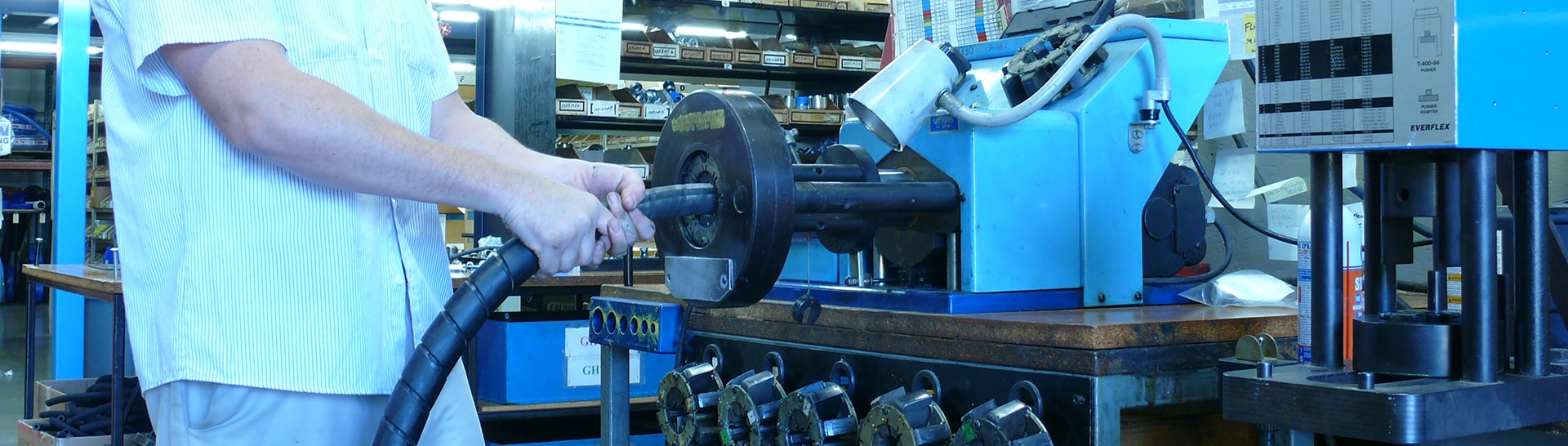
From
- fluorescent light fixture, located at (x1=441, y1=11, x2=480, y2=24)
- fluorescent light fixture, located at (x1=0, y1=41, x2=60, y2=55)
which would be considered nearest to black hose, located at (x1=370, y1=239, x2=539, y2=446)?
fluorescent light fixture, located at (x1=441, y1=11, x2=480, y2=24)

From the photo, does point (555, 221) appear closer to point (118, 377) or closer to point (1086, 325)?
point (1086, 325)

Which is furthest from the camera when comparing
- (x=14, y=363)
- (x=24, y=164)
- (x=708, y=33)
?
(x=24, y=164)

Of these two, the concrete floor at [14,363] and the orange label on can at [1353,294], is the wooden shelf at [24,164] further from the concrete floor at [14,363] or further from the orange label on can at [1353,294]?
the orange label on can at [1353,294]

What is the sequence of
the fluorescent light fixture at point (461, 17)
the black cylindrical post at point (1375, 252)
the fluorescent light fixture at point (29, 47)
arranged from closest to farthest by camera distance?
1. the black cylindrical post at point (1375, 252)
2. the fluorescent light fixture at point (461, 17)
3. the fluorescent light fixture at point (29, 47)

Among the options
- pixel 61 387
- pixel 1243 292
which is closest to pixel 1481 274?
pixel 1243 292

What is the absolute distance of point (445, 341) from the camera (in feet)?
3.74

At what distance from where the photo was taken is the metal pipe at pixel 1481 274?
1157 millimetres

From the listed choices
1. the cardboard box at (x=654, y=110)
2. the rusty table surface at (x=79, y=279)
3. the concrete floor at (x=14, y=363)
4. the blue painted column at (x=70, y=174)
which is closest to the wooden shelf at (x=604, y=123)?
the cardboard box at (x=654, y=110)

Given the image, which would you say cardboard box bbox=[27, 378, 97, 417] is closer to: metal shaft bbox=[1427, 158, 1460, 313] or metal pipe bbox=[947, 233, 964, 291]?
metal pipe bbox=[947, 233, 964, 291]

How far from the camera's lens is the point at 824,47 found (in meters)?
5.45

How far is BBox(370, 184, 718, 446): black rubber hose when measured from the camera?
3.66 ft

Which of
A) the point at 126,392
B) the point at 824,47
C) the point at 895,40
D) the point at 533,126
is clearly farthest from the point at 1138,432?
the point at 824,47

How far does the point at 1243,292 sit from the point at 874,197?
56 centimetres

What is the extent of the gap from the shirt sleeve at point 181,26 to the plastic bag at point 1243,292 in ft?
3.99
